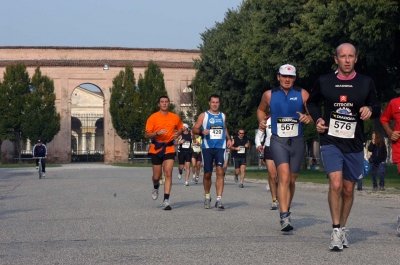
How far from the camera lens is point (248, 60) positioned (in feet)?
125

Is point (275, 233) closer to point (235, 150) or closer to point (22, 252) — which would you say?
Answer: point (22, 252)

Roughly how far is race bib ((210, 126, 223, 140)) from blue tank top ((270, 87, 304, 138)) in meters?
3.92

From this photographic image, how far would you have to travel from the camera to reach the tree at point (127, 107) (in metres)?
74.0

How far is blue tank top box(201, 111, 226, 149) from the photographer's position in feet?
46.6

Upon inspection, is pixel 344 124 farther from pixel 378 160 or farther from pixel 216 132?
pixel 378 160

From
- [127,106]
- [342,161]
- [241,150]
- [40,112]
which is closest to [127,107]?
[127,106]

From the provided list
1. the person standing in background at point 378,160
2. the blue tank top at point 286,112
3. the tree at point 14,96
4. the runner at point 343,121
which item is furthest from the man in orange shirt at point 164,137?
the tree at point 14,96

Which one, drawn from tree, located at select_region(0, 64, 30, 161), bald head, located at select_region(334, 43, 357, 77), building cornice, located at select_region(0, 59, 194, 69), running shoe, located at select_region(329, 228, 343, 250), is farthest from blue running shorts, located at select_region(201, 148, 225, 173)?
building cornice, located at select_region(0, 59, 194, 69)

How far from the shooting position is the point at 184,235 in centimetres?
962

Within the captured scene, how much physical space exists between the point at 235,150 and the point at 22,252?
691 inches

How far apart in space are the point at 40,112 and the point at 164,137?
60.0 metres

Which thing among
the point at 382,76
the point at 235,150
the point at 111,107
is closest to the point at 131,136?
the point at 111,107

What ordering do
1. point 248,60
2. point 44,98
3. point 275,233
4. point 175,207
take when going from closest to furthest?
point 275,233, point 175,207, point 248,60, point 44,98

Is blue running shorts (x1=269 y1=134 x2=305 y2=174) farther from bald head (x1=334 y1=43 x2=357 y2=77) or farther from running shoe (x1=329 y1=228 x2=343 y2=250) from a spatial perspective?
running shoe (x1=329 y1=228 x2=343 y2=250)
